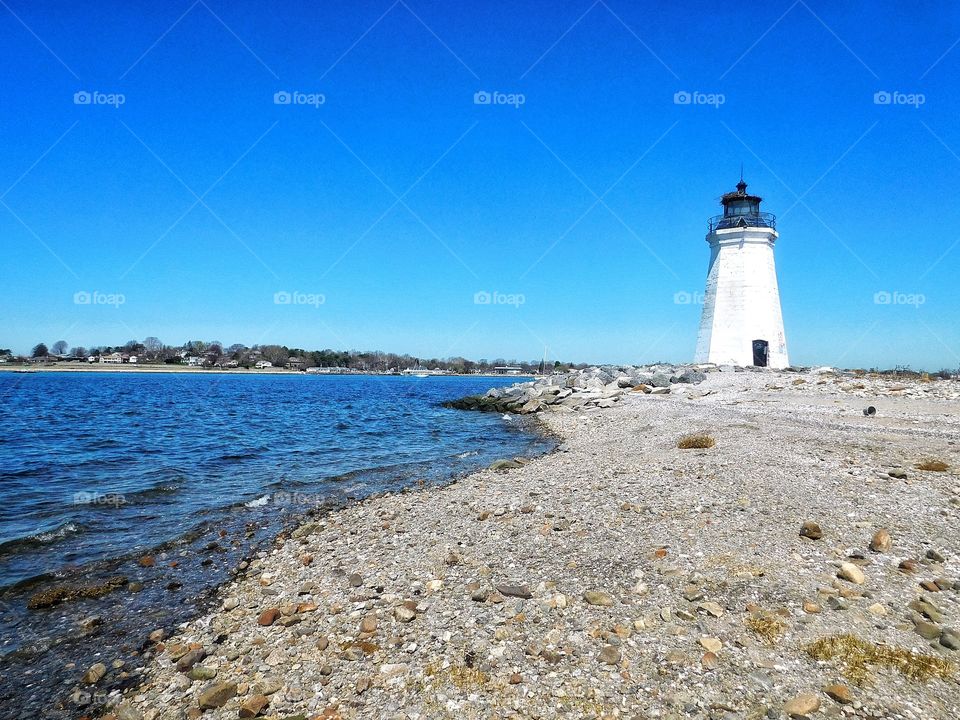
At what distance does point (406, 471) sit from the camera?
57.4 feet

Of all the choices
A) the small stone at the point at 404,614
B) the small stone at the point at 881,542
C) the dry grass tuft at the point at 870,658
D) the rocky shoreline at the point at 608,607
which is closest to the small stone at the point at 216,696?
the rocky shoreline at the point at 608,607

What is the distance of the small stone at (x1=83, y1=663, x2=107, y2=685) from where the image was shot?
561 centimetres

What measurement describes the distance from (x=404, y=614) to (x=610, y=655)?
2.48m

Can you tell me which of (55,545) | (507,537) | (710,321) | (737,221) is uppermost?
(737,221)

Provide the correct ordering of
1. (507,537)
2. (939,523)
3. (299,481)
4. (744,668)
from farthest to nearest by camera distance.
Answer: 1. (299,481)
2. (507,537)
3. (939,523)
4. (744,668)

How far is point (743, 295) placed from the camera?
4262cm

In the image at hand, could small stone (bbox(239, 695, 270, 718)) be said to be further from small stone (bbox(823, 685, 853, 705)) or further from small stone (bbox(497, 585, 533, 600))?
small stone (bbox(823, 685, 853, 705))

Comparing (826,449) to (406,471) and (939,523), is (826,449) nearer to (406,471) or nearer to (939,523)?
(939,523)

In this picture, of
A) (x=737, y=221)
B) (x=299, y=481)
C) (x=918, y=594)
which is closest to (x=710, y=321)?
(x=737, y=221)

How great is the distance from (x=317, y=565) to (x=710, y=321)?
141ft

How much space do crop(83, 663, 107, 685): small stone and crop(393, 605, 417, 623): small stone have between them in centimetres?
313

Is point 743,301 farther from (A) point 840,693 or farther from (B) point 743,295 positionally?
(A) point 840,693

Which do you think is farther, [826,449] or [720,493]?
[826,449]

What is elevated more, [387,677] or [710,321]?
[710,321]
